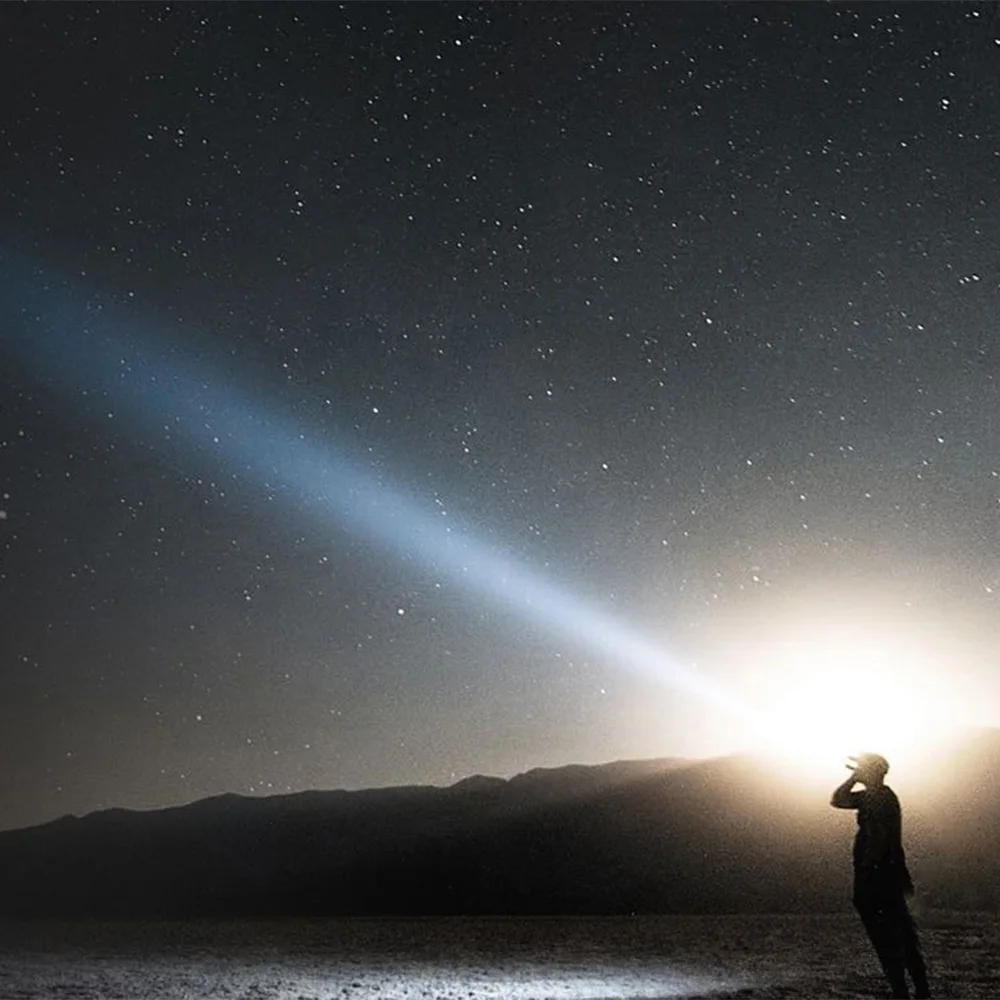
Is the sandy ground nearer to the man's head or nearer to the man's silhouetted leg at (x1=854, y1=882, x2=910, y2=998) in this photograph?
the man's silhouetted leg at (x1=854, y1=882, x2=910, y2=998)

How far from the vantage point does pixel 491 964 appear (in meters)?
12.6

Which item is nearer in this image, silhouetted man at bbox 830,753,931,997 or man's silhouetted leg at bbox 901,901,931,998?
man's silhouetted leg at bbox 901,901,931,998

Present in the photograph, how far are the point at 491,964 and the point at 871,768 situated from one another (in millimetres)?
6395

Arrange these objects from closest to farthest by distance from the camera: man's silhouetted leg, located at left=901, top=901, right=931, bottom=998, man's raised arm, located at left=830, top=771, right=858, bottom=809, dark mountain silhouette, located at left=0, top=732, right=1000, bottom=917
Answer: man's silhouetted leg, located at left=901, top=901, right=931, bottom=998 < man's raised arm, located at left=830, top=771, right=858, bottom=809 < dark mountain silhouette, located at left=0, top=732, right=1000, bottom=917

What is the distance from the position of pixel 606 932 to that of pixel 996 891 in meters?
33.6

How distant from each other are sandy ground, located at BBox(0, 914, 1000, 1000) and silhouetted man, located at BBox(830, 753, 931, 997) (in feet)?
3.48

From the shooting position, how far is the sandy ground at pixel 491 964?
→ 30.3 feet

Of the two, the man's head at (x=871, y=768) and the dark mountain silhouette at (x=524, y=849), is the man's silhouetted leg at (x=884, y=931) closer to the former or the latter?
the man's head at (x=871, y=768)

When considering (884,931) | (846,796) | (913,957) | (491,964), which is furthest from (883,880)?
(491,964)

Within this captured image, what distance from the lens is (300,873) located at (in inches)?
2721

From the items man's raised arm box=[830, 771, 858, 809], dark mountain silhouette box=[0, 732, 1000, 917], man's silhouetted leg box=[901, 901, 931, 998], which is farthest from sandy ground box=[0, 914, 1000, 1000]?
dark mountain silhouette box=[0, 732, 1000, 917]

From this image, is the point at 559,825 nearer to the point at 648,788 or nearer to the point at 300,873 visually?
the point at 648,788

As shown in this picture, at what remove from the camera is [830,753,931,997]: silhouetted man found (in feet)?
24.9

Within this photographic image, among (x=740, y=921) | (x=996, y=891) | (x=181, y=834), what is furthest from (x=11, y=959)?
(x=181, y=834)
